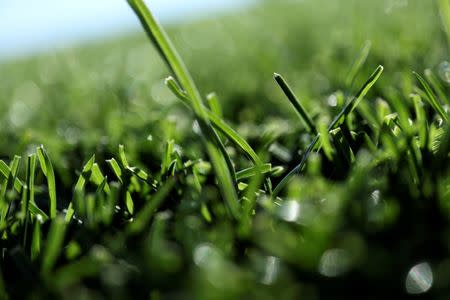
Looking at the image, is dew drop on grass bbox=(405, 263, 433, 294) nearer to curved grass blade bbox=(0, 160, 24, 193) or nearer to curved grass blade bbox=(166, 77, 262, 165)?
curved grass blade bbox=(166, 77, 262, 165)

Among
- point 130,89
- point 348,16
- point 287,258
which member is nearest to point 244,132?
point 287,258

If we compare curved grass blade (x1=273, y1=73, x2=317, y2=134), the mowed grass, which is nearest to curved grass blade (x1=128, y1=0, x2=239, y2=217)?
the mowed grass

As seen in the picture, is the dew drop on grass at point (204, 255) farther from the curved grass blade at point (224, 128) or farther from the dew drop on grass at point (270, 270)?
the curved grass blade at point (224, 128)

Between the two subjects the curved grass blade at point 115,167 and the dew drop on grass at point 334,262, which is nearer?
the dew drop on grass at point 334,262

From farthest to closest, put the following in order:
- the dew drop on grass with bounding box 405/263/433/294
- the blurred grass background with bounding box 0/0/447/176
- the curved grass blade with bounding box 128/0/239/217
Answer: the blurred grass background with bounding box 0/0/447/176, the curved grass blade with bounding box 128/0/239/217, the dew drop on grass with bounding box 405/263/433/294

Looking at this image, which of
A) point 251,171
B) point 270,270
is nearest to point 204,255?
point 270,270

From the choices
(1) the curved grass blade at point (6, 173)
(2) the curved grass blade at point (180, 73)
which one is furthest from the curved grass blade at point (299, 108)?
(1) the curved grass blade at point (6, 173)

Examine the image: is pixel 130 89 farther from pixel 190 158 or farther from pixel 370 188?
pixel 370 188

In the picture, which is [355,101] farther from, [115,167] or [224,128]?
[115,167]
